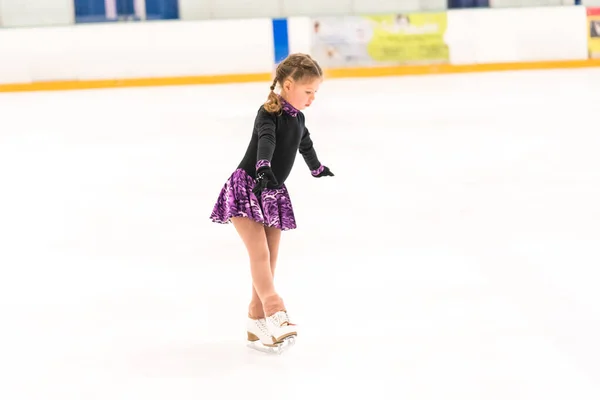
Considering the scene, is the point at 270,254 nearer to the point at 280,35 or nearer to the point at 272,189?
the point at 272,189

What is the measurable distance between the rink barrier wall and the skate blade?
335 inches

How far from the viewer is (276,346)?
7.52 feet

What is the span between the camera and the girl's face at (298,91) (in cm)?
221

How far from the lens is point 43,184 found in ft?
16.4

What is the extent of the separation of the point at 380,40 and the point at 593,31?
8.82 feet

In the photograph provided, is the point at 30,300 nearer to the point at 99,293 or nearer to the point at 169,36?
the point at 99,293

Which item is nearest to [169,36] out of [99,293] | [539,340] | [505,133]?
[505,133]

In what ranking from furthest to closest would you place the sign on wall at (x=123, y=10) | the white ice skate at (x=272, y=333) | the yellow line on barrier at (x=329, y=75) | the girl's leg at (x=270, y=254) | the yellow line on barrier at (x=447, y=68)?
the sign on wall at (x=123, y=10) → the yellow line on barrier at (x=447, y=68) → the yellow line on barrier at (x=329, y=75) → the girl's leg at (x=270, y=254) → the white ice skate at (x=272, y=333)

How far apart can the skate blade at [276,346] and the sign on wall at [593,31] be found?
9713mm

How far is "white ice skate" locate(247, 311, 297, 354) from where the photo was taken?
2188 mm

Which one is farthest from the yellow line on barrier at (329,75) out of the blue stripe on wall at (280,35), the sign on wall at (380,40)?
the blue stripe on wall at (280,35)

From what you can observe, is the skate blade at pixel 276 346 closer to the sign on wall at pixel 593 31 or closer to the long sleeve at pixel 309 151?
the long sleeve at pixel 309 151

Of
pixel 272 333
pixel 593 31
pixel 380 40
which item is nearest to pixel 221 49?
pixel 380 40

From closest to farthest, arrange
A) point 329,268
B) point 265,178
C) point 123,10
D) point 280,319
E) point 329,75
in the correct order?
point 265,178, point 280,319, point 329,268, point 329,75, point 123,10
